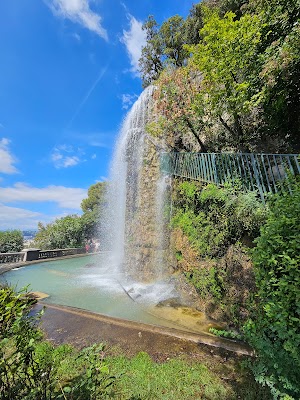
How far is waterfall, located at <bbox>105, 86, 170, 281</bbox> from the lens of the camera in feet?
29.9

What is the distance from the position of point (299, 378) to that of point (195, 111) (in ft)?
25.4

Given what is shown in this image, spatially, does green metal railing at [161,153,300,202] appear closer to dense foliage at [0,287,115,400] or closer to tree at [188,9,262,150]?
tree at [188,9,262,150]

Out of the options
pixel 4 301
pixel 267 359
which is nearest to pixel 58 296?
pixel 4 301

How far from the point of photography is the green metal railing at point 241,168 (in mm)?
5465

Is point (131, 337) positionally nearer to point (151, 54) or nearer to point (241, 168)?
point (241, 168)

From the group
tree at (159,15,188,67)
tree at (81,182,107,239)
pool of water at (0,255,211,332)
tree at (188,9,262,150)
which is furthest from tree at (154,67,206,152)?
tree at (81,182,107,239)

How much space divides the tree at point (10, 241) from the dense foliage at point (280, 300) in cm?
2173

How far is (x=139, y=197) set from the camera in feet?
35.7

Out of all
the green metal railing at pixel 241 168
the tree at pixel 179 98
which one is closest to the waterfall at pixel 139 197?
the green metal railing at pixel 241 168

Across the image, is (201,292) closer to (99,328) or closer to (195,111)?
(99,328)

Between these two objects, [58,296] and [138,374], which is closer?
[138,374]

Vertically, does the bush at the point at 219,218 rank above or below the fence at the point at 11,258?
above

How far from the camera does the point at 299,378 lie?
5.93ft

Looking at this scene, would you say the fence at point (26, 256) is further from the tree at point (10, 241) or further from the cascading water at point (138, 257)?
the cascading water at point (138, 257)
